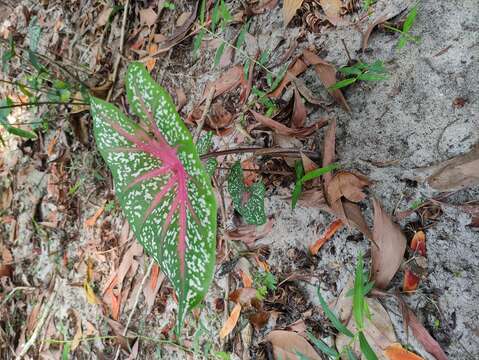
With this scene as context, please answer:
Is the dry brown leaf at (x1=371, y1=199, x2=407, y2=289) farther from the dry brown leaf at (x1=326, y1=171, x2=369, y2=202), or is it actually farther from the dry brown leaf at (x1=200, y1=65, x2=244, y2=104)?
the dry brown leaf at (x1=200, y1=65, x2=244, y2=104)

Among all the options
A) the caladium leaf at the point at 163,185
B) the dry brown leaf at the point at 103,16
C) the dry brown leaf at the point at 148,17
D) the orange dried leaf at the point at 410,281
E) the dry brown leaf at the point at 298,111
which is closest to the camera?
the caladium leaf at the point at 163,185

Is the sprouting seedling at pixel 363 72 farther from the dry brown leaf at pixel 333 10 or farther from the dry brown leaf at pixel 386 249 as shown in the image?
the dry brown leaf at pixel 386 249

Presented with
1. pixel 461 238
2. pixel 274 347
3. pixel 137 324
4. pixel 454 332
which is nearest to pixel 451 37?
pixel 461 238

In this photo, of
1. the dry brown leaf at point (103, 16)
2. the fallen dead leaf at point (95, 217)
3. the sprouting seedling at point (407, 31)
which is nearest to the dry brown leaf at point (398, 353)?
the sprouting seedling at point (407, 31)

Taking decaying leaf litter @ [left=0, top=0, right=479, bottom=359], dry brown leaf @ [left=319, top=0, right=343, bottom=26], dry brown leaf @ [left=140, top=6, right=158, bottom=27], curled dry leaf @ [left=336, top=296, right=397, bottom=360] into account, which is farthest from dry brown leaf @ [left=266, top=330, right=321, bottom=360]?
dry brown leaf @ [left=140, top=6, right=158, bottom=27]

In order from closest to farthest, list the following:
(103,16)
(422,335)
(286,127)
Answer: (422,335) < (286,127) < (103,16)

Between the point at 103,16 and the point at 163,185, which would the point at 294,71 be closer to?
the point at 163,185

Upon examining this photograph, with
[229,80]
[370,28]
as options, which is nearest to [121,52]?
[229,80]

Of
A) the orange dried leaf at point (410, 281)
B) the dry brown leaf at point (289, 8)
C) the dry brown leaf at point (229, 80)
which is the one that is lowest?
the orange dried leaf at point (410, 281)
